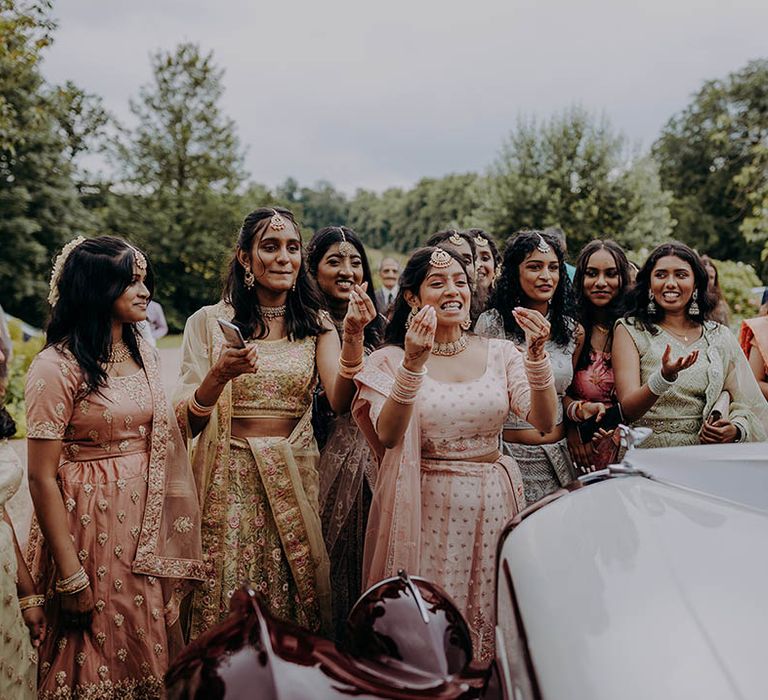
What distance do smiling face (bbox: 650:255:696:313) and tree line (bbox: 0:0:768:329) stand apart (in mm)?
7949

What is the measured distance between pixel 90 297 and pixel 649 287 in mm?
2544

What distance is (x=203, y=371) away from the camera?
9.89 ft

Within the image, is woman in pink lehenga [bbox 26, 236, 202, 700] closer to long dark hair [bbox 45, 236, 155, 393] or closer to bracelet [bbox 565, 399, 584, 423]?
long dark hair [bbox 45, 236, 155, 393]

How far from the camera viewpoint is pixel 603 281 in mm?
3727

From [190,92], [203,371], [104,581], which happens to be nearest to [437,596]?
[104,581]

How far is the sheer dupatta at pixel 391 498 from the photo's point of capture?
8.50 feet

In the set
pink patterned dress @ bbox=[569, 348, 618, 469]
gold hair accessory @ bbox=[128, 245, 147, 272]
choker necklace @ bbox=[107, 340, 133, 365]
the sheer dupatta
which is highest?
gold hair accessory @ bbox=[128, 245, 147, 272]

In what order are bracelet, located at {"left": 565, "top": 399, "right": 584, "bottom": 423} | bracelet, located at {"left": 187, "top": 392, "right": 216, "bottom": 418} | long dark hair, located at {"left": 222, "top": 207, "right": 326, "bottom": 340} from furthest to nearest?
bracelet, located at {"left": 565, "top": 399, "right": 584, "bottom": 423}, long dark hair, located at {"left": 222, "top": 207, "right": 326, "bottom": 340}, bracelet, located at {"left": 187, "top": 392, "right": 216, "bottom": 418}

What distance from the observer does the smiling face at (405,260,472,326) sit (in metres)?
2.77

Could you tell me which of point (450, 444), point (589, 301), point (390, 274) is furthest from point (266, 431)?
point (390, 274)

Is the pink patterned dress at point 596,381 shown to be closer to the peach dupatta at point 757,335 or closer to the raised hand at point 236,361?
the peach dupatta at point 757,335

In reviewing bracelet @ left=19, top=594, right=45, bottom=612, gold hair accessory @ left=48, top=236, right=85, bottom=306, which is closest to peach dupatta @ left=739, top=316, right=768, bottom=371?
gold hair accessory @ left=48, top=236, right=85, bottom=306

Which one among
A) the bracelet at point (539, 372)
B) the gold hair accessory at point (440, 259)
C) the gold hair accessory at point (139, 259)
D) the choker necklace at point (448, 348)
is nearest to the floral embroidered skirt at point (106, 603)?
the gold hair accessory at point (139, 259)

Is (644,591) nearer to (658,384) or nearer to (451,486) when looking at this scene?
(451,486)
